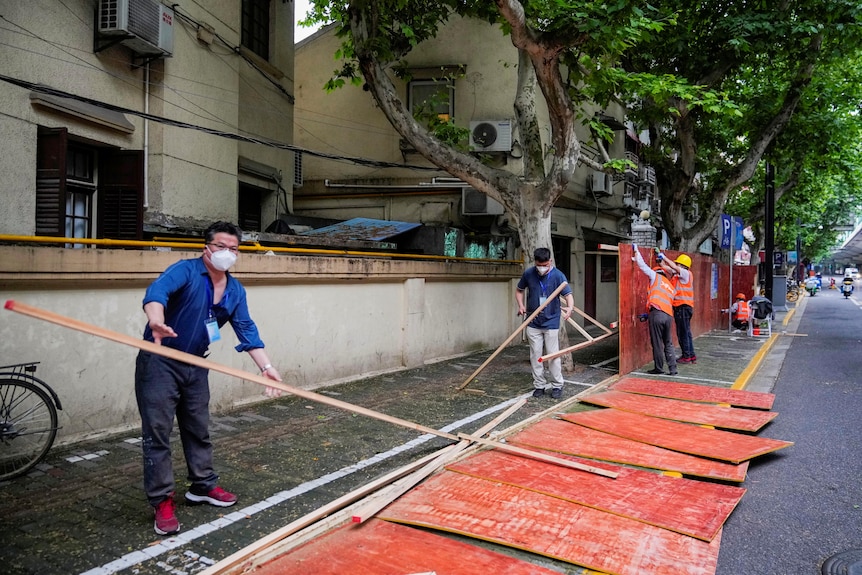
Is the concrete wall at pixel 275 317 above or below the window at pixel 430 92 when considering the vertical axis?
below

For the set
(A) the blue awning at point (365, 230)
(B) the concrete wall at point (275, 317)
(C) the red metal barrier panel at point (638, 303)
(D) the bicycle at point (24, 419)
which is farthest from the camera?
(A) the blue awning at point (365, 230)

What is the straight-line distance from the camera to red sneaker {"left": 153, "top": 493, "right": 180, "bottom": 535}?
358 centimetres

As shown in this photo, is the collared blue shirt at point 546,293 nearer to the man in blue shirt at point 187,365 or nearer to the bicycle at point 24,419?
the man in blue shirt at point 187,365

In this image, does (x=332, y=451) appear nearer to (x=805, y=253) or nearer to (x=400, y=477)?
(x=400, y=477)

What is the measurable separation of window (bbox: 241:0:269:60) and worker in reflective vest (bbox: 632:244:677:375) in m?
7.85

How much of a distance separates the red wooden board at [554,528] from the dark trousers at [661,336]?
5523 millimetres

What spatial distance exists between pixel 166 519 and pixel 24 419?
1856 mm

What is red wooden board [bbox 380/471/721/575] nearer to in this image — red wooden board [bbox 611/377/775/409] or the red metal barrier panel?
red wooden board [bbox 611/377/775/409]

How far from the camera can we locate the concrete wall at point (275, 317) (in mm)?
5066

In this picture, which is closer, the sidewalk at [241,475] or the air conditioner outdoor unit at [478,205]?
the sidewalk at [241,475]

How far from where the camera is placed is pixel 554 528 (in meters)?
3.73

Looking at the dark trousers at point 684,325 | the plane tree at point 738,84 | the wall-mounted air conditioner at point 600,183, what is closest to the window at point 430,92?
the plane tree at point 738,84

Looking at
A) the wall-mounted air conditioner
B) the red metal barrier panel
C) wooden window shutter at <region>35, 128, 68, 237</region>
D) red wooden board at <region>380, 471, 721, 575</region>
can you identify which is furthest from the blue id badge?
the wall-mounted air conditioner

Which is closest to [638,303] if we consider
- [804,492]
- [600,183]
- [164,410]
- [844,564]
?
[804,492]
